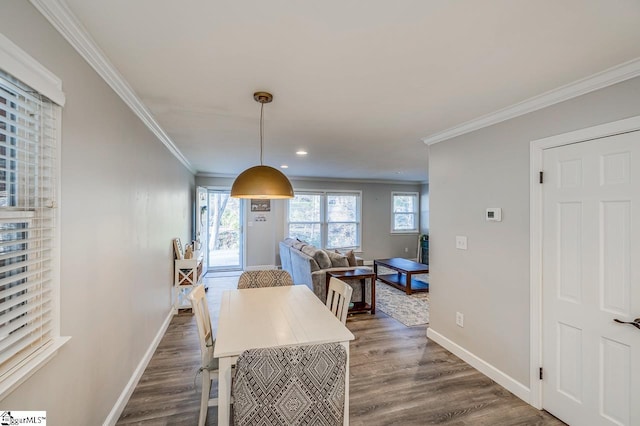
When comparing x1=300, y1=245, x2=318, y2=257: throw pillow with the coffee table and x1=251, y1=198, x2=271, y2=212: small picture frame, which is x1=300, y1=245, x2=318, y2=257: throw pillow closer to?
the coffee table

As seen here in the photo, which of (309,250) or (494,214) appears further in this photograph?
(309,250)

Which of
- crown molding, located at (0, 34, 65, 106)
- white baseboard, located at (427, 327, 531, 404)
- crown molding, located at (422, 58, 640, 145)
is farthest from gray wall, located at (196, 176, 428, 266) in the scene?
crown molding, located at (0, 34, 65, 106)

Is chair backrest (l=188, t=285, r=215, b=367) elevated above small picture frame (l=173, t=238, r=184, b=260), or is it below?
below

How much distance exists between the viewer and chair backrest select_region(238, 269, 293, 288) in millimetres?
2985

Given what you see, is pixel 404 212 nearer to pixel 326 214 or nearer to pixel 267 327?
pixel 326 214

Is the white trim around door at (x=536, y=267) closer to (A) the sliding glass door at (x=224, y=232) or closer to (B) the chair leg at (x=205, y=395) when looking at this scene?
(B) the chair leg at (x=205, y=395)

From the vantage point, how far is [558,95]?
2.11 m

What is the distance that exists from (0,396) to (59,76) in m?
1.32

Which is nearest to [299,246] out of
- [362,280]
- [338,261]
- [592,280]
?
[338,261]

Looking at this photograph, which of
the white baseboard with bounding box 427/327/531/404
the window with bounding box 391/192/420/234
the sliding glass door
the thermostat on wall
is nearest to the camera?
the white baseboard with bounding box 427/327/531/404

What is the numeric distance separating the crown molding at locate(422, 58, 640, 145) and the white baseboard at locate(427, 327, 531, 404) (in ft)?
7.28

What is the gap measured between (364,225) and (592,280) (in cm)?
613

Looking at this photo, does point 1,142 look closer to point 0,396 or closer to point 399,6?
point 0,396

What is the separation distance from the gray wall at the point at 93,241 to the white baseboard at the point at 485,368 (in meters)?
3.05
